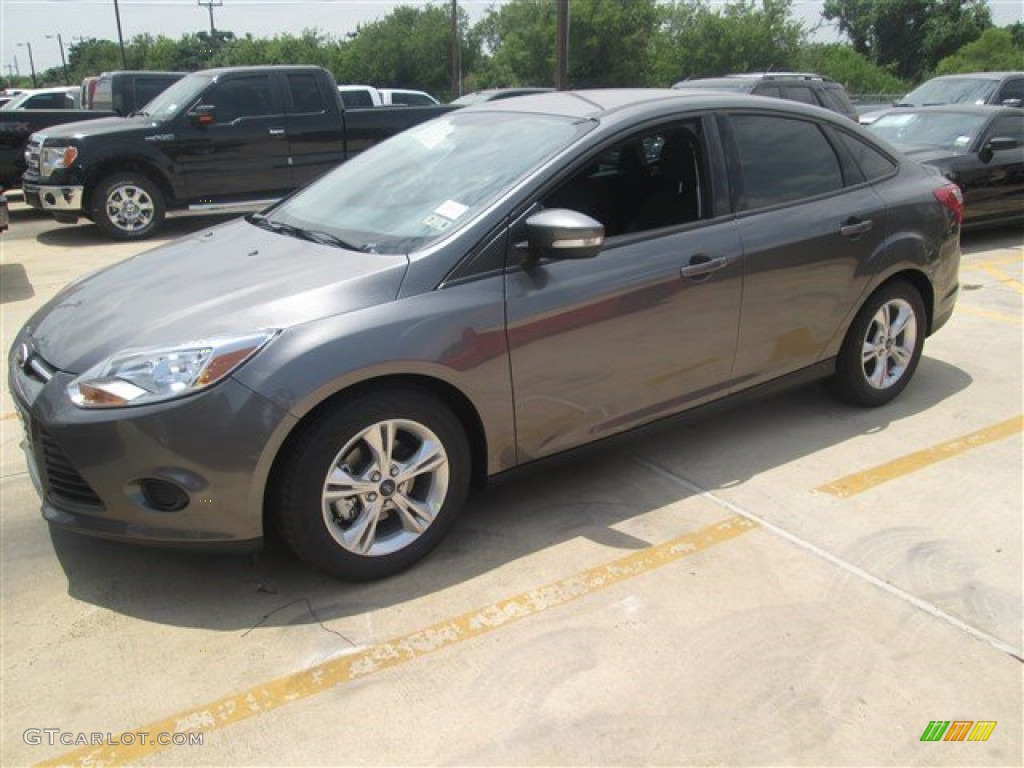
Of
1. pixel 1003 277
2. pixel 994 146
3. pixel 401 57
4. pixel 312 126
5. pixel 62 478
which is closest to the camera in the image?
pixel 62 478

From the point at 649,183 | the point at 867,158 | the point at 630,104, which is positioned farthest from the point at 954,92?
the point at 630,104

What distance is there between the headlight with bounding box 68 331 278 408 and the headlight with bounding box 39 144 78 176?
25.8 feet

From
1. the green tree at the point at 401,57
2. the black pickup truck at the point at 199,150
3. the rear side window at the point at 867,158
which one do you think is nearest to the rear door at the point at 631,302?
the rear side window at the point at 867,158

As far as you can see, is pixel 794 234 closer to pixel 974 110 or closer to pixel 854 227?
pixel 854 227

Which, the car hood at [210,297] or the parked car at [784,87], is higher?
the parked car at [784,87]

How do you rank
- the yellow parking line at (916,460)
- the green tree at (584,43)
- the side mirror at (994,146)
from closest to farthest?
the yellow parking line at (916,460), the side mirror at (994,146), the green tree at (584,43)

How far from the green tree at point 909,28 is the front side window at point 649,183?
6772 centimetres

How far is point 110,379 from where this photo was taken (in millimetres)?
2752

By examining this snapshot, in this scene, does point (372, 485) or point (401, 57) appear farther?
point (401, 57)

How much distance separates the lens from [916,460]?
412 cm

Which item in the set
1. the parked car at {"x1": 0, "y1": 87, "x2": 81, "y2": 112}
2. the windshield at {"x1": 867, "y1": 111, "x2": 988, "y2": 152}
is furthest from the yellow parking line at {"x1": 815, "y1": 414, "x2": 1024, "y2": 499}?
the parked car at {"x1": 0, "y1": 87, "x2": 81, "y2": 112}

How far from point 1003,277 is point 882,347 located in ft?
13.9

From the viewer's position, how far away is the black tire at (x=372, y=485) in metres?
2.82

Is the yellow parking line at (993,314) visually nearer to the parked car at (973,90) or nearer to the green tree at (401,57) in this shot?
the parked car at (973,90)
